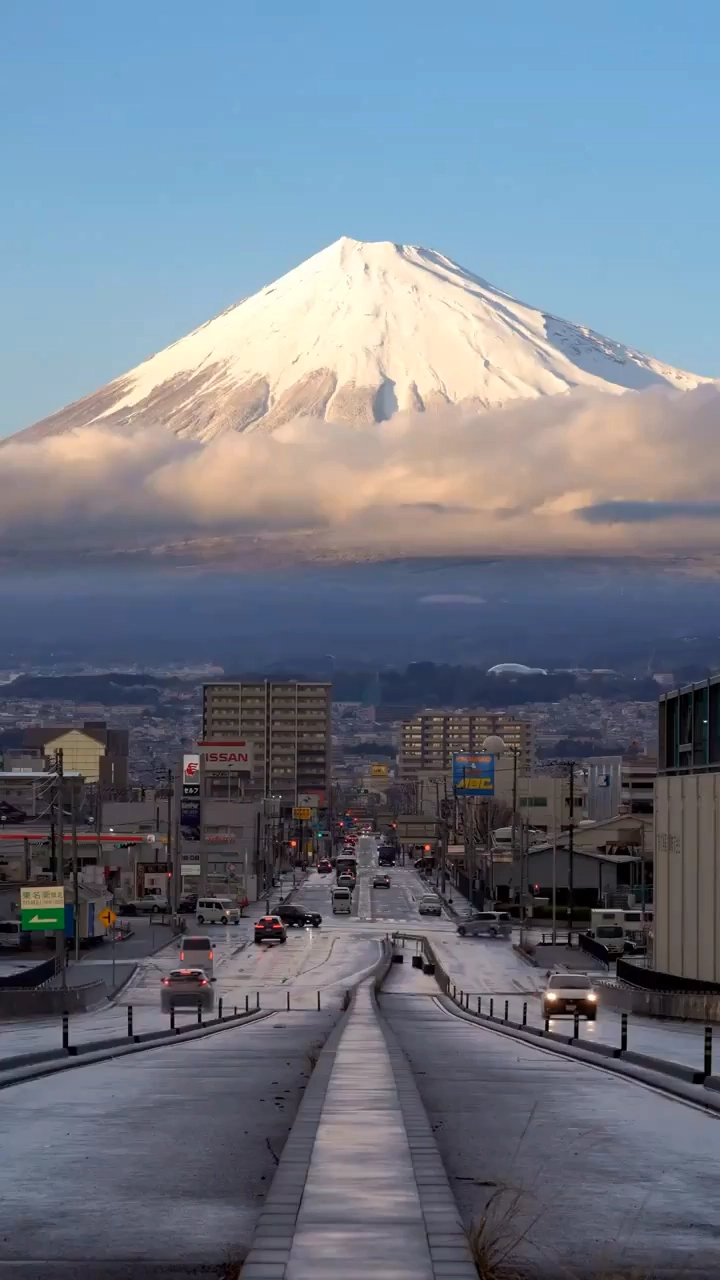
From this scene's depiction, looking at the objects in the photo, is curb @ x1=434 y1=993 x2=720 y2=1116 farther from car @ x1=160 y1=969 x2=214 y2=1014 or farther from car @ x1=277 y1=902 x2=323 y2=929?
car @ x1=277 y1=902 x2=323 y2=929

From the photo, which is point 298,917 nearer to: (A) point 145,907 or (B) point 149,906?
(B) point 149,906

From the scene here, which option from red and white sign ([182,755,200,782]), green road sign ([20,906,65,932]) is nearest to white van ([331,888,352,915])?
red and white sign ([182,755,200,782])

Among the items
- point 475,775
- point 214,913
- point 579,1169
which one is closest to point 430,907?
point 214,913

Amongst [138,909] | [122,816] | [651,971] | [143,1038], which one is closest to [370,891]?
[122,816]

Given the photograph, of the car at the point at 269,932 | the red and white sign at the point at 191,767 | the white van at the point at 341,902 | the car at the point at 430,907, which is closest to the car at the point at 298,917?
the white van at the point at 341,902

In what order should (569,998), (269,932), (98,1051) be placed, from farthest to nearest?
(269,932), (569,998), (98,1051)

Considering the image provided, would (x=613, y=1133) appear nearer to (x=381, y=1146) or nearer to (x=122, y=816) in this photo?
(x=381, y=1146)
